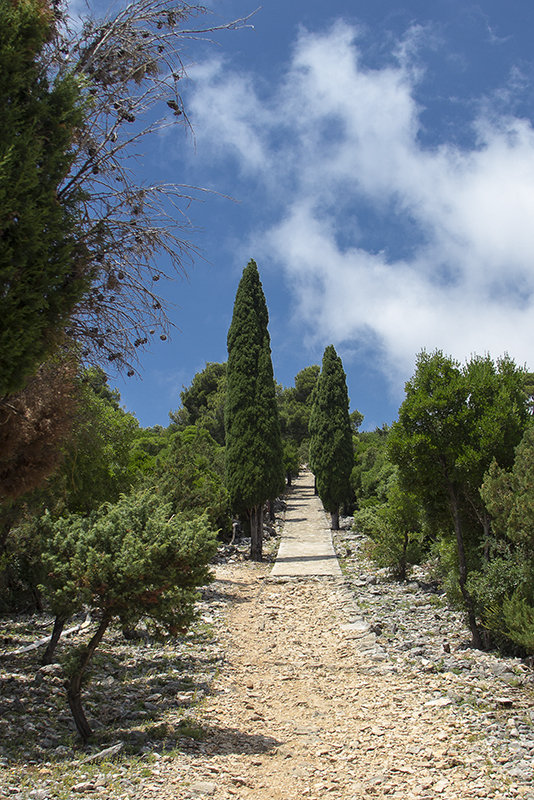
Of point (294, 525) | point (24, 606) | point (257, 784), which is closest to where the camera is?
point (257, 784)

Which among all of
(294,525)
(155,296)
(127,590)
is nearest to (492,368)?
(155,296)

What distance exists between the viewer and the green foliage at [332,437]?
89.1 feet

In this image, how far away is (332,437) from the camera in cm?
2794

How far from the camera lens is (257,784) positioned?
196 inches

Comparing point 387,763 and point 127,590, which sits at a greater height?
point 127,590

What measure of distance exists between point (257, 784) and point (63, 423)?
3687 millimetres

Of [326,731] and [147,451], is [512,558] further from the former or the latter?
[147,451]

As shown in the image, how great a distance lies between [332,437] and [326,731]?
22.0 m

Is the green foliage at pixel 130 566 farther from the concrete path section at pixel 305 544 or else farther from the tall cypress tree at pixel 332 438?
the tall cypress tree at pixel 332 438

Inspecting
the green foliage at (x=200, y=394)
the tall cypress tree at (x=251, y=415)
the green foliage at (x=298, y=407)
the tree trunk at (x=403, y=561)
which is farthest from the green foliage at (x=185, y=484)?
the green foliage at (x=298, y=407)

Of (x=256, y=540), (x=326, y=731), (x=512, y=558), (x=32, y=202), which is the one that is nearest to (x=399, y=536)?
(x=256, y=540)

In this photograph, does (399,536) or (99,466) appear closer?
(99,466)

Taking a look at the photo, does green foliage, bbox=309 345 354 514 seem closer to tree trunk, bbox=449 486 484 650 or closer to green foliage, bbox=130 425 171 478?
green foliage, bbox=130 425 171 478

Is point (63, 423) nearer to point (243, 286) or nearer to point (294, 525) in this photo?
point (243, 286)
